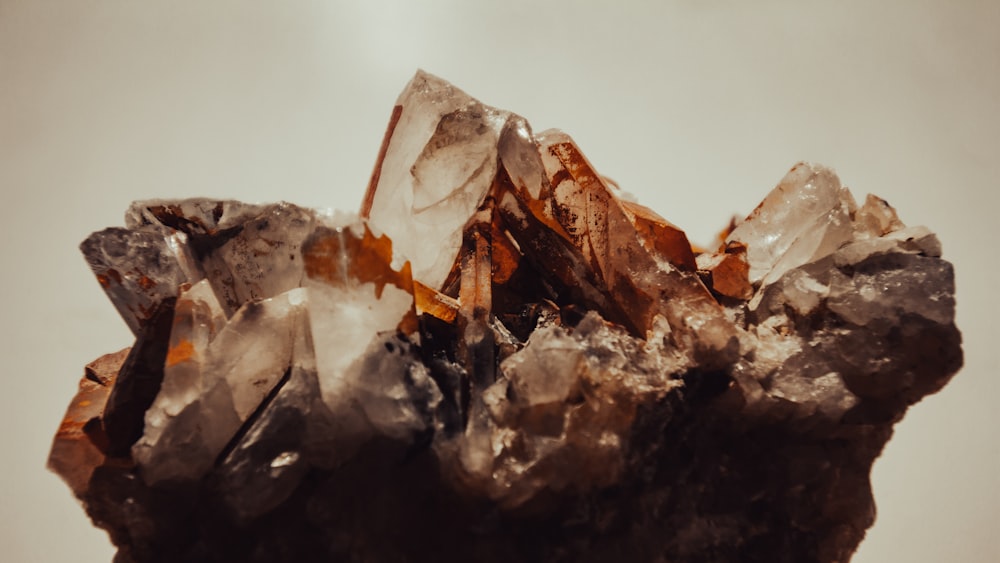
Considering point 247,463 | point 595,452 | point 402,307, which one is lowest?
point 247,463

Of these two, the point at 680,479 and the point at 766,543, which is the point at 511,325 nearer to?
the point at 680,479

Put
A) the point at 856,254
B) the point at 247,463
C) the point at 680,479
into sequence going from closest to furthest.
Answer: the point at 247,463 → the point at 680,479 → the point at 856,254

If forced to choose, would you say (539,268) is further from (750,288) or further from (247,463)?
(247,463)

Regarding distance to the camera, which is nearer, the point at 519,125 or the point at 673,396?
the point at 673,396

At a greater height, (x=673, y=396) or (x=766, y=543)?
(x=673, y=396)

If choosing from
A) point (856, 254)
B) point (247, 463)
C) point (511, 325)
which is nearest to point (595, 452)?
point (511, 325)

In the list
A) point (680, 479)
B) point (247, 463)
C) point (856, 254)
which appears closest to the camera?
point (247, 463)
